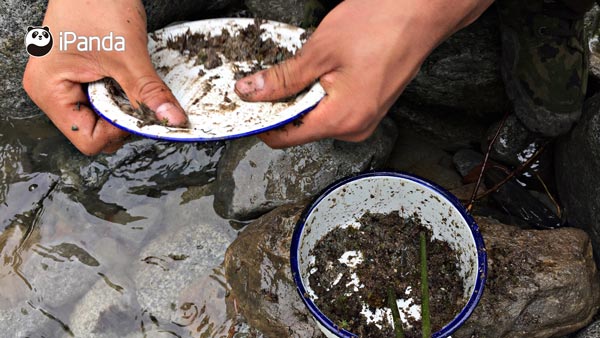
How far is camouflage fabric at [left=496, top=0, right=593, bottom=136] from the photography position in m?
2.88

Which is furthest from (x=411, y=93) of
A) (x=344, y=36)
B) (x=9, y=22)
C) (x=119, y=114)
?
(x=9, y=22)

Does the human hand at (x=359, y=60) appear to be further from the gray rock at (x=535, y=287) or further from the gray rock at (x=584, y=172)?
the gray rock at (x=584, y=172)

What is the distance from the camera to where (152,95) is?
2070mm

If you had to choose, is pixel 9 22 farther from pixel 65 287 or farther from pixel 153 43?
pixel 65 287

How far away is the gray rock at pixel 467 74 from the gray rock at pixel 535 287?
99 centimetres

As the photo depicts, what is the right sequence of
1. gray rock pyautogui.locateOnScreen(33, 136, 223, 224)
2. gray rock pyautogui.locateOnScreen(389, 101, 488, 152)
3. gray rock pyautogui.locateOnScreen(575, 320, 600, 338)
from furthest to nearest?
gray rock pyautogui.locateOnScreen(389, 101, 488, 152) < gray rock pyautogui.locateOnScreen(33, 136, 223, 224) < gray rock pyautogui.locateOnScreen(575, 320, 600, 338)

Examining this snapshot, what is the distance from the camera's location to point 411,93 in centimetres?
332

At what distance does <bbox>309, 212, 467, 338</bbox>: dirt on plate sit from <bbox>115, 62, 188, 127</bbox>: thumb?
101 cm

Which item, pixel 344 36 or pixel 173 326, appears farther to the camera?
pixel 173 326

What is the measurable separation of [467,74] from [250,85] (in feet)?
5.08

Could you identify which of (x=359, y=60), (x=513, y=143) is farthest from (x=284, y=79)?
(x=513, y=143)

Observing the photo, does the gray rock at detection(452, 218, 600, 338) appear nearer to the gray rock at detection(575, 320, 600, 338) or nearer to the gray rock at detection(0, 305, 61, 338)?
the gray rock at detection(575, 320, 600, 338)

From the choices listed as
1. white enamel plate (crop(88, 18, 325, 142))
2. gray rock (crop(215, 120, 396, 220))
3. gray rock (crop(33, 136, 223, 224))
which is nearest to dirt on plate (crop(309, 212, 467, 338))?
gray rock (crop(215, 120, 396, 220))

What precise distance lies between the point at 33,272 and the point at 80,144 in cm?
120
